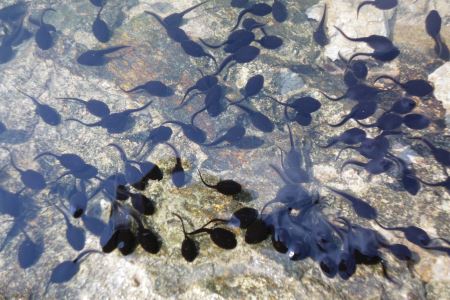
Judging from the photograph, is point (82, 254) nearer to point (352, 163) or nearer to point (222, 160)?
point (222, 160)

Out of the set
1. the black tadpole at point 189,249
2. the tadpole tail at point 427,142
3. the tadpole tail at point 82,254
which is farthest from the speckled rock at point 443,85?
the tadpole tail at point 82,254

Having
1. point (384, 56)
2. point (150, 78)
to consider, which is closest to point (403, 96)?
point (384, 56)

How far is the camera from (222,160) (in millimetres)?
4125

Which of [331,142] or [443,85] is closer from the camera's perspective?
[331,142]

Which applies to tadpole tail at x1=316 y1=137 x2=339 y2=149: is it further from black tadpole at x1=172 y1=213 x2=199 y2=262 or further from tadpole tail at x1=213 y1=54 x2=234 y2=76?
black tadpole at x1=172 y1=213 x2=199 y2=262

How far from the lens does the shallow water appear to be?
2.56m

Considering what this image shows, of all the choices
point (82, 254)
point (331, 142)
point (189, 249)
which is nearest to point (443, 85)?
point (331, 142)

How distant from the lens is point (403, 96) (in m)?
4.45

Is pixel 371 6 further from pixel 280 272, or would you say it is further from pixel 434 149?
pixel 280 272

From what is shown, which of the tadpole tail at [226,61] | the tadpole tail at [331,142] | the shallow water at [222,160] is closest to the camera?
the shallow water at [222,160]

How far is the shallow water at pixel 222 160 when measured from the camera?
101 inches

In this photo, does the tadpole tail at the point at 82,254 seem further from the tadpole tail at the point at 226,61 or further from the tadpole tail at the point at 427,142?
the tadpole tail at the point at 427,142

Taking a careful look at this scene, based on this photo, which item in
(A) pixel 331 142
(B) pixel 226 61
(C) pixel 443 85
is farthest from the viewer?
(B) pixel 226 61

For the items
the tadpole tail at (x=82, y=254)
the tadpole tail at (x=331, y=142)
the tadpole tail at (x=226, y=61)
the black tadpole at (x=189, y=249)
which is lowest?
the tadpole tail at (x=82, y=254)
